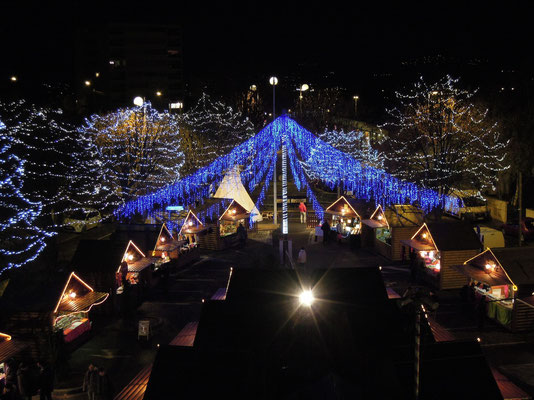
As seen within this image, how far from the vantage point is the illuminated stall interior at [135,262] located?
1564cm

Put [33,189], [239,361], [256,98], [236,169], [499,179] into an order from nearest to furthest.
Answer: [239,361], [33,189], [236,169], [499,179], [256,98]

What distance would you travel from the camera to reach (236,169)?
24.8 meters

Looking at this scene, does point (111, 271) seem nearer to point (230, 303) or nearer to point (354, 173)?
point (230, 303)

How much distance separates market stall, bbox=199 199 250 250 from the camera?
21938 millimetres

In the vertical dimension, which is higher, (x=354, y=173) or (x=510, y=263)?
(x=354, y=173)

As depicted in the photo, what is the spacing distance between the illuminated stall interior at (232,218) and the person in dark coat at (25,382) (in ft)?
45.0

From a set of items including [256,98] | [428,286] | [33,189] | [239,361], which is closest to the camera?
[239,361]

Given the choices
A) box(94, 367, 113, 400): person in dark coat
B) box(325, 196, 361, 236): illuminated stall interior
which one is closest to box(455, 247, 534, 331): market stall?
box(325, 196, 361, 236): illuminated stall interior

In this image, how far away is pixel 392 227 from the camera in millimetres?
19328

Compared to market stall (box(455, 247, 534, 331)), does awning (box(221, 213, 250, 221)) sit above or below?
above

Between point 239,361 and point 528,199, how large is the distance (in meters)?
28.5

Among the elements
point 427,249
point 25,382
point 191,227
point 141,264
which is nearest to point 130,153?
point 191,227

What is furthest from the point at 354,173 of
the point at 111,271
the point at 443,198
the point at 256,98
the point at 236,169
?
the point at 256,98

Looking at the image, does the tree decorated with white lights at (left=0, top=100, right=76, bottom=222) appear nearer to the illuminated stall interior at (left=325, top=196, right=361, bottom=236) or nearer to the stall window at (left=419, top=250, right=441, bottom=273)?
the illuminated stall interior at (left=325, top=196, right=361, bottom=236)
